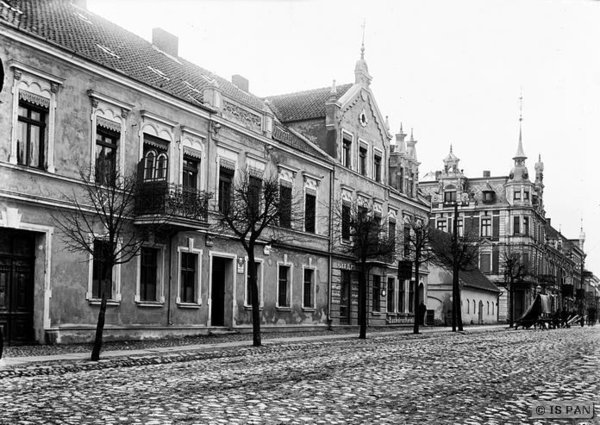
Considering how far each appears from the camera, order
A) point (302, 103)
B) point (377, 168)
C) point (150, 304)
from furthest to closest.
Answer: point (377, 168) → point (302, 103) → point (150, 304)

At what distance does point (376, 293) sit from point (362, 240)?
11.8 meters

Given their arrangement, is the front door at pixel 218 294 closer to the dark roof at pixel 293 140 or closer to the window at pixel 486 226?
the dark roof at pixel 293 140

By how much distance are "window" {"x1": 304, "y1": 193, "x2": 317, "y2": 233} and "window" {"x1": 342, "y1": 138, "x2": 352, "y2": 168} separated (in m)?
4.32

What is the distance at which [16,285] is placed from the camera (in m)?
20.0

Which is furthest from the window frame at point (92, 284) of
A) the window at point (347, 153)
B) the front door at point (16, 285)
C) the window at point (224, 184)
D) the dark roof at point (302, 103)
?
the window at point (347, 153)

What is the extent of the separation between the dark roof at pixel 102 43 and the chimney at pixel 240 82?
6.17m

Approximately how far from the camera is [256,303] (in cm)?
2305

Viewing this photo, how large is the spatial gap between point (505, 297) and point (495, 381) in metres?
77.3

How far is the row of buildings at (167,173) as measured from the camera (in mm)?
20297

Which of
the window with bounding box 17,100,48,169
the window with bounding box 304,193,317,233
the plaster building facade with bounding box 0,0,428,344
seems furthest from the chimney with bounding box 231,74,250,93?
the window with bounding box 17,100,48,169

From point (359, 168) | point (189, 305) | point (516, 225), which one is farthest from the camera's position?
point (516, 225)

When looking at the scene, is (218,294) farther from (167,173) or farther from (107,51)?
(107,51)

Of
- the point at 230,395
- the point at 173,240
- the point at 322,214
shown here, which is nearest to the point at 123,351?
the point at 173,240

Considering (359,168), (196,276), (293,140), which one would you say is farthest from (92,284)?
(359,168)
